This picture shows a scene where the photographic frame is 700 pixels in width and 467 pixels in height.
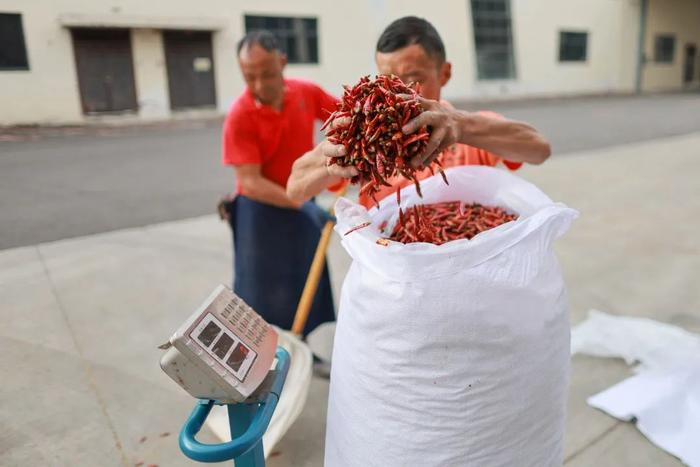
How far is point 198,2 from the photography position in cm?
1305

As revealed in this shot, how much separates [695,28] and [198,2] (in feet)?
82.4

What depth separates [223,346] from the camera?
1.25 m

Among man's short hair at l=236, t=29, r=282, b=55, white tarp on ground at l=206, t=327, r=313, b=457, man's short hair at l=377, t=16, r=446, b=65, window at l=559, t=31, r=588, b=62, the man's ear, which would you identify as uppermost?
window at l=559, t=31, r=588, b=62

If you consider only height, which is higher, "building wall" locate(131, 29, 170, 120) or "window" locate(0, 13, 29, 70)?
"building wall" locate(131, 29, 170, 120)

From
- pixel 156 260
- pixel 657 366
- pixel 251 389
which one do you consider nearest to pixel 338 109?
pixel 251 389

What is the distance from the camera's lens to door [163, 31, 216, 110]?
12.5 metres

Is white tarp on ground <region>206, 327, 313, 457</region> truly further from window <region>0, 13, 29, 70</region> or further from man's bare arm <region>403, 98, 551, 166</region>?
window <region>0, 13, 29, 70</region>

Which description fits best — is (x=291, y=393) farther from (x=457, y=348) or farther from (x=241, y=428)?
(x=457, y=348)

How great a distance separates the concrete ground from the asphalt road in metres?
0.22

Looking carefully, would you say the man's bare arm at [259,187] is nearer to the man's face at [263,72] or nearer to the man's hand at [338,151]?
the man's face at [263,72]

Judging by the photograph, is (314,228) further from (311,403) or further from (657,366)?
(657,366)

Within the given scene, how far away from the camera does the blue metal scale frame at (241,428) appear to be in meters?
1.14

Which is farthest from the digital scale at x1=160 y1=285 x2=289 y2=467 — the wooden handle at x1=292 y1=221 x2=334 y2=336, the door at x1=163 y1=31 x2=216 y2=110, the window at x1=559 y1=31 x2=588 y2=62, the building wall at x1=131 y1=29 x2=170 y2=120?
the window at x1=559 y1=31 x2=588 y2=62

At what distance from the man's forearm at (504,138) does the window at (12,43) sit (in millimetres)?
1949
